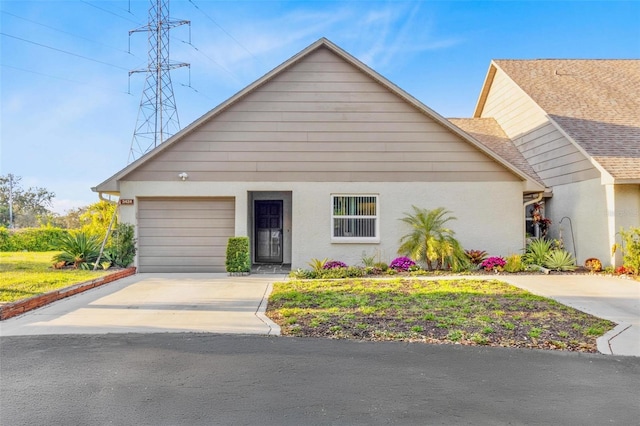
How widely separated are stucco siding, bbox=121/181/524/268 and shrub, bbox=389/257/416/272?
387 millimetres

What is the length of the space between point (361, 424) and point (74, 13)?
62.0 feet

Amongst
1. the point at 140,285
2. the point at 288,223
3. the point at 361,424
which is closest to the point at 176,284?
the point at 140,285

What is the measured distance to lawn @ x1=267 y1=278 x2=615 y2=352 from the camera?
201 inches

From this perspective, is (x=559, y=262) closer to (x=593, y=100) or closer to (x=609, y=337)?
(x=609, y=337)

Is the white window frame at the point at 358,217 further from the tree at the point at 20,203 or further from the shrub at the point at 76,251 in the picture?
the tree at the point at 20,203

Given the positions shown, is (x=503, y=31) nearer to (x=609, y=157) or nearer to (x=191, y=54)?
(x=609, y=157)

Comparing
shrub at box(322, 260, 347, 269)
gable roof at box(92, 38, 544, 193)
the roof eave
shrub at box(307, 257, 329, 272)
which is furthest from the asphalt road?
the roof eave

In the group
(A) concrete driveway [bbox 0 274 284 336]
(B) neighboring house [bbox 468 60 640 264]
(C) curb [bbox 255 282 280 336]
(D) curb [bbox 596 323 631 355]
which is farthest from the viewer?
(B) neighboring house [bbox 468 60 640 264]

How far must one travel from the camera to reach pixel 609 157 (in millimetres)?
10406

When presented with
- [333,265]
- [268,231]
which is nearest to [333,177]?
[333,265]

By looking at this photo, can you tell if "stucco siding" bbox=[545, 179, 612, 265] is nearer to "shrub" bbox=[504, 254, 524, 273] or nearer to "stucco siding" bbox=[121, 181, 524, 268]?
"stucco siding" bbox=[121, 181, 524, 268]

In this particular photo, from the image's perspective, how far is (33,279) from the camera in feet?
27.8

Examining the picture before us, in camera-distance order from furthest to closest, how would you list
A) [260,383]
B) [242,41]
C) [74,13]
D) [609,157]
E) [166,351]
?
[242,41] < [74,13] < [609,157] < [166,351] < [260,383]

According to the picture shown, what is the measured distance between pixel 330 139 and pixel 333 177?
110 centimetres
